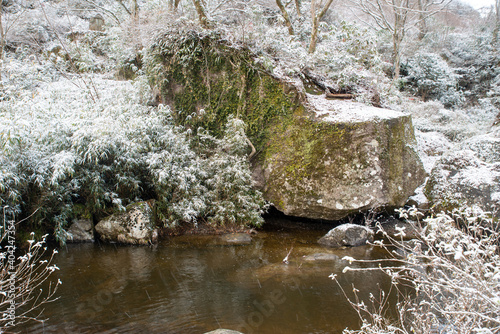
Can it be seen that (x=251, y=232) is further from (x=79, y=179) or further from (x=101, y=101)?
(x=101, y=101)

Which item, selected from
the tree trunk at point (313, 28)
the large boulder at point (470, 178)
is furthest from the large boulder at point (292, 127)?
the tree trunk at point (313, 28)

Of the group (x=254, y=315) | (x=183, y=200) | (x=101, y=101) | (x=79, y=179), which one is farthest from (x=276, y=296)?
(x=101, y=101)

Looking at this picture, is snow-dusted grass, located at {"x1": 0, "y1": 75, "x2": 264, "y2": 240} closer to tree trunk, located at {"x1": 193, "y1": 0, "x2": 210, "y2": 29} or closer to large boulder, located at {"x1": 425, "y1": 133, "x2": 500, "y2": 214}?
tree trunk, located at {"x1": 193, "y1": 0, "x2": 210, "y2": 29}

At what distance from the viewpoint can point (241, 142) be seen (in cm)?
823

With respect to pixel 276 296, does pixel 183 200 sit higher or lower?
higher

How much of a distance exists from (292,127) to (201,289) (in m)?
4.94

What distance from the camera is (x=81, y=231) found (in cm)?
721

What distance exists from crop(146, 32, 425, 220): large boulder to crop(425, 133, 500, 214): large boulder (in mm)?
538

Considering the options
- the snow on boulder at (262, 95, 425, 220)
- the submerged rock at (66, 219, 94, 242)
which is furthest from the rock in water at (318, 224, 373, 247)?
the submerged rock at (66, 219, 94, 242)

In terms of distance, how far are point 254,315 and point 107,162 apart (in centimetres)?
521

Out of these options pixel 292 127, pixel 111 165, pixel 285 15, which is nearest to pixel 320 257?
pixel 292 127

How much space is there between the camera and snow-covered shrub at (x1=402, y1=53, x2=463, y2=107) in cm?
1664

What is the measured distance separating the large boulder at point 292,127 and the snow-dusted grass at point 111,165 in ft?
2.46

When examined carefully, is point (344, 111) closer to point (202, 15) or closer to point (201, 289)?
point (202, 15)
